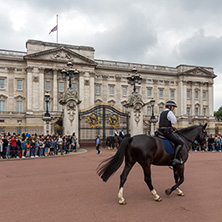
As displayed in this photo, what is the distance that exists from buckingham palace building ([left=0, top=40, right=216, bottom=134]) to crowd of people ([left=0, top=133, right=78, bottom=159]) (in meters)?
22.7

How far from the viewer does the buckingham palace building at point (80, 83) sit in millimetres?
45781

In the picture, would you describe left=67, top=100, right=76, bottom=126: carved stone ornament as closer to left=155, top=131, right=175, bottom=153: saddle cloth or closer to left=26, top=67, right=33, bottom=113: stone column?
left=155, top=131, right=175, bottom=153: saddle cloth

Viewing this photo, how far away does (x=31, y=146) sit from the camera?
16422mm

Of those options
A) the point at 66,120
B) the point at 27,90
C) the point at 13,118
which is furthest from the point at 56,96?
the point at 66,120

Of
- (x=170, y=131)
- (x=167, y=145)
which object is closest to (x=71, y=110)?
(x=170, y=131)

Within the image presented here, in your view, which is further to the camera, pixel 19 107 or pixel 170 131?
pixel 19 107

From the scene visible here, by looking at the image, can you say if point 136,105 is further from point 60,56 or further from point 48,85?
point 48,85

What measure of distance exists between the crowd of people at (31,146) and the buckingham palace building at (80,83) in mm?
22661

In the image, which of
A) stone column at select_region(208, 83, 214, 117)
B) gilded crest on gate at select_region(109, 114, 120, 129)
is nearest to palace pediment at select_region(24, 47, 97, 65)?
gilded crest on gate at select_region(109, 114, 120, 129)

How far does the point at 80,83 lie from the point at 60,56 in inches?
269

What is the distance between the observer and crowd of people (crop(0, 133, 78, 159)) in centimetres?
1565

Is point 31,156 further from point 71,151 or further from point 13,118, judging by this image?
point 13,118

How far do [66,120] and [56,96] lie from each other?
28.4 m

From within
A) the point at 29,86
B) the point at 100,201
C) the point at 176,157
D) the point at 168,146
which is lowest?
the point at 100,201
